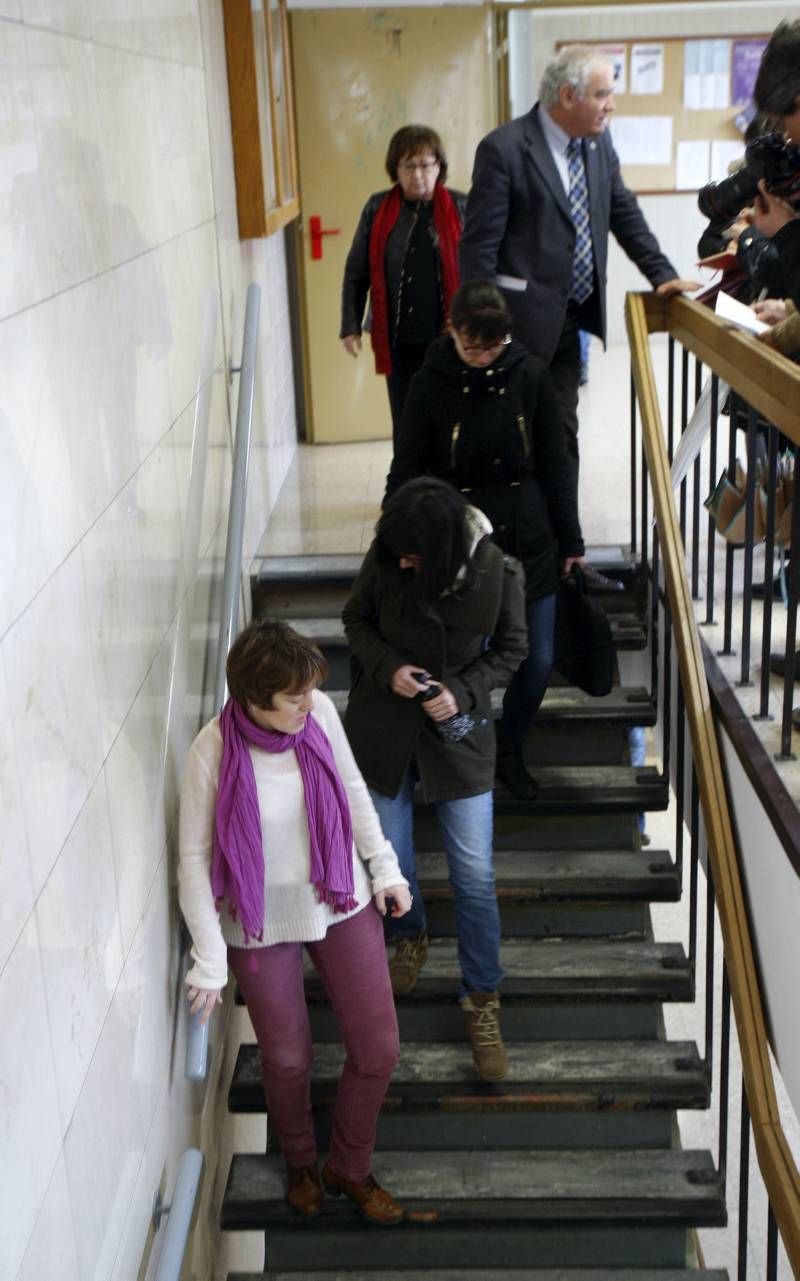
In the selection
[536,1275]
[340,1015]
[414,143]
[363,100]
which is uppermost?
[363,100]

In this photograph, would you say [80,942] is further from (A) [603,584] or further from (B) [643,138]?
(B) [643,138]

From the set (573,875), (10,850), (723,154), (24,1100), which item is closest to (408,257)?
(573,875)

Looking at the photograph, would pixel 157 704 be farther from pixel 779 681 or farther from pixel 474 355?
pixel 779 681

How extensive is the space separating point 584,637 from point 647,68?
6.32m

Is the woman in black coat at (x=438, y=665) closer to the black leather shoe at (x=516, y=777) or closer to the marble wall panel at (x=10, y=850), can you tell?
the black leather shoe at (x=516, y=777)

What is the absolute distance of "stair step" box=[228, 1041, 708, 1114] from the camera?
3545mm

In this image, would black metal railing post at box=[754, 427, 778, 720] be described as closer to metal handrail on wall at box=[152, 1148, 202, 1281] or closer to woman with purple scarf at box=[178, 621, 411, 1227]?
woman with purple scarf at box=[178, 621, 411, 1227]

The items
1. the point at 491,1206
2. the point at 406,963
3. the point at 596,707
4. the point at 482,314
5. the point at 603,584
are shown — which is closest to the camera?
the point at 482,314

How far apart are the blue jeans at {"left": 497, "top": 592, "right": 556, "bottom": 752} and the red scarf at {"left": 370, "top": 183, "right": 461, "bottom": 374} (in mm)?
1475

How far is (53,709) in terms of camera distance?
6.61 ft

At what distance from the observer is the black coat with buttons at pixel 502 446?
3.46 m

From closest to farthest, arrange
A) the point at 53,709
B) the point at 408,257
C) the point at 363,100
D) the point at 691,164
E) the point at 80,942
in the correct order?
the point at 53,709, the point at 80,942, the point at 408,257, the point at 363,100, the point at 691,164

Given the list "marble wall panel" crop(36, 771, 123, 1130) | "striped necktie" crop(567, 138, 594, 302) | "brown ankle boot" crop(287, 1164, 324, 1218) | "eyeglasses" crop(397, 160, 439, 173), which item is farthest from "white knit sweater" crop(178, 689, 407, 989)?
"eyeglasses" crop(397, 160, 439, 173)

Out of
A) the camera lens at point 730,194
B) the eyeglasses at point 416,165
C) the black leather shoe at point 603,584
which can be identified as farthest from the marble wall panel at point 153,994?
the eyeglasses at point 416,165
